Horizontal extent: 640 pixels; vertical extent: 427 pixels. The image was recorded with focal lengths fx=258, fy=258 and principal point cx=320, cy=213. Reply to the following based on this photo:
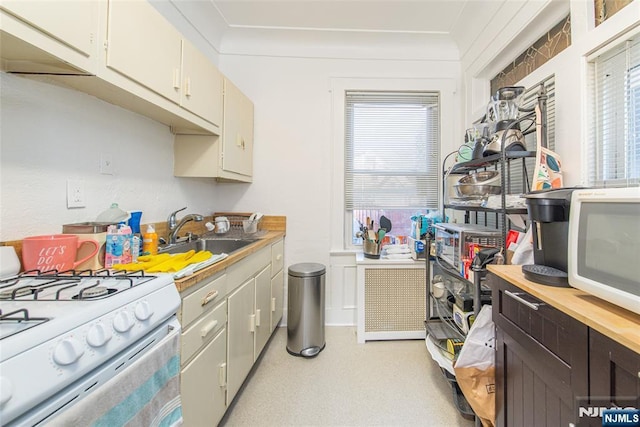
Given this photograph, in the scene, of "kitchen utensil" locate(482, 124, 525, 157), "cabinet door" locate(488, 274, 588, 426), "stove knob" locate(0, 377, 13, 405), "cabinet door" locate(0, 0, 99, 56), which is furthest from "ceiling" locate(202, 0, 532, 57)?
"stove knob" locate(0, 377, 13, 405)

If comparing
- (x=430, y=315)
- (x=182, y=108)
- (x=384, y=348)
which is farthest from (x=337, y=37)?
(x=384, y=348)

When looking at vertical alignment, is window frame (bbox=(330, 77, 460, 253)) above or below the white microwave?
above

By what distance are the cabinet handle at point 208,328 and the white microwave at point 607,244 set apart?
1.38 metres

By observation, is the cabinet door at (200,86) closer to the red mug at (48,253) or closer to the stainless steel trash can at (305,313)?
the red mug at (48,253)

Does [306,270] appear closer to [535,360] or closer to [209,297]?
[209,297]

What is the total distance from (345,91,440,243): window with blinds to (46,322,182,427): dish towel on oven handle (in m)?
2.05

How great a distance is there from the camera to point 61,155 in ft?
3.73

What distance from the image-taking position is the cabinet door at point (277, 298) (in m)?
2.21

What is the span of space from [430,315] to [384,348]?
0.49 metres

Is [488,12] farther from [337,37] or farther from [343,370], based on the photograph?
[343,370]

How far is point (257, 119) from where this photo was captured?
2.60m

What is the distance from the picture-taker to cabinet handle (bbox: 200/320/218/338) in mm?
1113

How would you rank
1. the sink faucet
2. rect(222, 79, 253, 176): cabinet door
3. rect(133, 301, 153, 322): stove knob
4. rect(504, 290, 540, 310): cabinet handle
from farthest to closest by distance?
rect(222, 79, 253, 176): cabinet door, the sink faucet, rect(504, 290, 540, 310): cabinet handle, rect(133, 301, 153, 322): stove knob

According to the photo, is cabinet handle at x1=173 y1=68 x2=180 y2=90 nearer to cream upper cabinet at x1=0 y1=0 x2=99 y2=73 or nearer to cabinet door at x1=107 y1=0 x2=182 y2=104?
cabinet door at x1=107 y1=0 x2=182 y2=104
